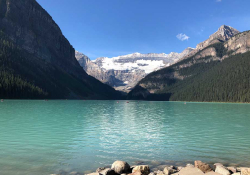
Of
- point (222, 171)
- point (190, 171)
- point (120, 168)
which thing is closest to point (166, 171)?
point (190, 171)

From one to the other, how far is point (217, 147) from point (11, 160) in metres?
24.9

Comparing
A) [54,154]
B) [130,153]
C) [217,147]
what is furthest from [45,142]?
[217,147]

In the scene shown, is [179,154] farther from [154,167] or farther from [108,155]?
[108,155]

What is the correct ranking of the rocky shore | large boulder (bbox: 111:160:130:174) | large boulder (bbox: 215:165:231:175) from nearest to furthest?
large boulder (bbox: 215:165:231:175) → the rocky shore → large boulder (bbox: 111:160:130:174)

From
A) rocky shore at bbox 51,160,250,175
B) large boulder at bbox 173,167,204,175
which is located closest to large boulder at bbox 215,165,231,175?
rocky shore at bbox 51,160,250,175

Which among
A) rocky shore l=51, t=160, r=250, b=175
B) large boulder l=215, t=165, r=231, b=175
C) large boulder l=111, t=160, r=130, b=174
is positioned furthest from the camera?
large boulder l=111, t=160, r=130, b=174

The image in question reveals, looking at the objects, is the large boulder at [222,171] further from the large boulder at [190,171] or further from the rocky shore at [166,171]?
the large boulder at [190,171]

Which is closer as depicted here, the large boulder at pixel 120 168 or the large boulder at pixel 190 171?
the large boulder at pixel 190 171

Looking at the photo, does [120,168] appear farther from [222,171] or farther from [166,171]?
[222,171]

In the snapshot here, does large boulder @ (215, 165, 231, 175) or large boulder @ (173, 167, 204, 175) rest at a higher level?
large boulder @ (215, 165, 231, 175)

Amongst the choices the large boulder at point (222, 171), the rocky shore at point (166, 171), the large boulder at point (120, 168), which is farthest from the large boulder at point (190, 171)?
the large boulder at point (120, 168)

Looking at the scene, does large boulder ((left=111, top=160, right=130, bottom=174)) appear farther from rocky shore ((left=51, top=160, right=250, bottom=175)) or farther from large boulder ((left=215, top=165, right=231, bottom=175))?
large boulder ((left=215, top=165, right=231, bottom=175))

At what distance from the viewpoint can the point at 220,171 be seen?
16047mm

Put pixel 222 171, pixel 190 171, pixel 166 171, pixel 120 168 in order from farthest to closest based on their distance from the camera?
pixel 120 168 → pixel 190 171 → pixel 166 171 → pixel 222 171
